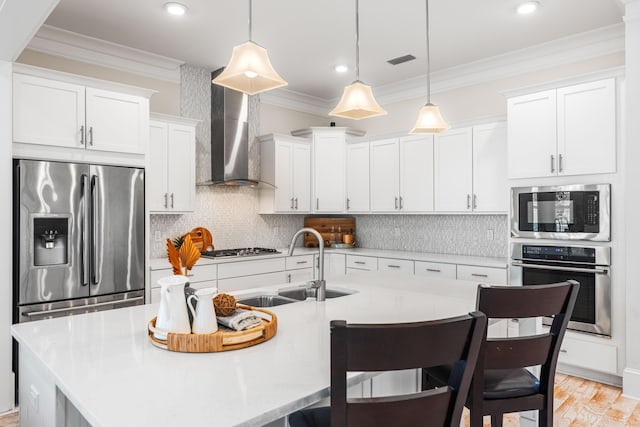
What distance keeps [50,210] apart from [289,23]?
2.29 meters

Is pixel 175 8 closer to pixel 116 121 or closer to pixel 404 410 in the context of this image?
pixel 116 121

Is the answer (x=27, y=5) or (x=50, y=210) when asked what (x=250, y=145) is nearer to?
(x=50, y=210)

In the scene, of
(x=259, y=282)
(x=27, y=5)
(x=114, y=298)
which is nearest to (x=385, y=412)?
(x=27, y=5)

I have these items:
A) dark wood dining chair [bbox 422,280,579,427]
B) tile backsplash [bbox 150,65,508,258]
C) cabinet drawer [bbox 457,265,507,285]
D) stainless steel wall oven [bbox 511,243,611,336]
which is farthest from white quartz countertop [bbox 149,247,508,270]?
dark wood dining chair [bbox 422,280,579,427]

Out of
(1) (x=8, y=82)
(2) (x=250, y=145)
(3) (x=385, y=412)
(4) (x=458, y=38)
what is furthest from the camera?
(2) (x=250, y=145)

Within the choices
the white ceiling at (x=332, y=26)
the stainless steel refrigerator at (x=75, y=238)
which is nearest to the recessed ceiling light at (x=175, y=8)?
the white ceiling at (x=332, y=26)

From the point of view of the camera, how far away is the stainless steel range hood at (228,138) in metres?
4.56

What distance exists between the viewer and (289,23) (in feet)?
11.6

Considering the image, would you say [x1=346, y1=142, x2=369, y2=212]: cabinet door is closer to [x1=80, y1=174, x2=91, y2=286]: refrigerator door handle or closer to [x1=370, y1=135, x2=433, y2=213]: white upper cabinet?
[x1=370, y1=135, x2=433, y2=213]: white upper cabinet

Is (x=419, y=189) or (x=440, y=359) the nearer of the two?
(x=440, y=359)

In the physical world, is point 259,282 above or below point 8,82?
below

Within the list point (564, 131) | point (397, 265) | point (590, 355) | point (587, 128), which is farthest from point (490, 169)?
point (590, 355)

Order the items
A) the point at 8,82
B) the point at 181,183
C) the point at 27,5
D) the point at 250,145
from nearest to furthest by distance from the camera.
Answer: the point at 27,5 → the point at 8,82 → the point at 181,183 → the point at 250,145

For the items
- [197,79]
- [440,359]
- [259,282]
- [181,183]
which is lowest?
[259,282]
